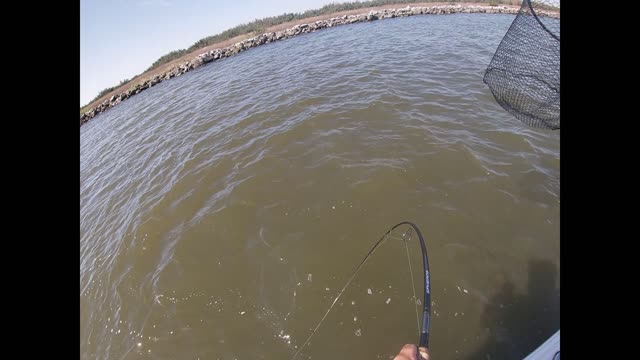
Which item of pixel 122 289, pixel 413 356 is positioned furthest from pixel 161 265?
pixel 413 356

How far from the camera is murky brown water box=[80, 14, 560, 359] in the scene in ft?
12.1

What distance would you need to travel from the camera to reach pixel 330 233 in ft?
16.2

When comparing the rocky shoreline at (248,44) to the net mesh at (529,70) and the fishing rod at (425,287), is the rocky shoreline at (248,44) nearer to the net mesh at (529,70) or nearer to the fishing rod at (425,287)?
the fishing rod at (425,287)

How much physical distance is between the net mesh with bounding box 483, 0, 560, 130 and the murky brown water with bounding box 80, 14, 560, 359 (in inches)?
56.4

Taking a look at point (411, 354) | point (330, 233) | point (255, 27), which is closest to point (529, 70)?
point (330, 233)

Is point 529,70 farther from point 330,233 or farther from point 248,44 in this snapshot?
point 248,44

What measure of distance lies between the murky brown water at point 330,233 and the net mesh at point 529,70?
1432mm

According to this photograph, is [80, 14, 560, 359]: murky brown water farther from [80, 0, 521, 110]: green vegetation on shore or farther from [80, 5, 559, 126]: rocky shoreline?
[80, 0, 521, 110]: green vegetation on shore

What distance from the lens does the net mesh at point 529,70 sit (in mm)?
3820

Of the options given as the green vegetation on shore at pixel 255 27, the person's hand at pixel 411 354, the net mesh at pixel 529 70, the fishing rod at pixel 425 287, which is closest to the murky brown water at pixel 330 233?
the fishing rod at pixel 425 287
